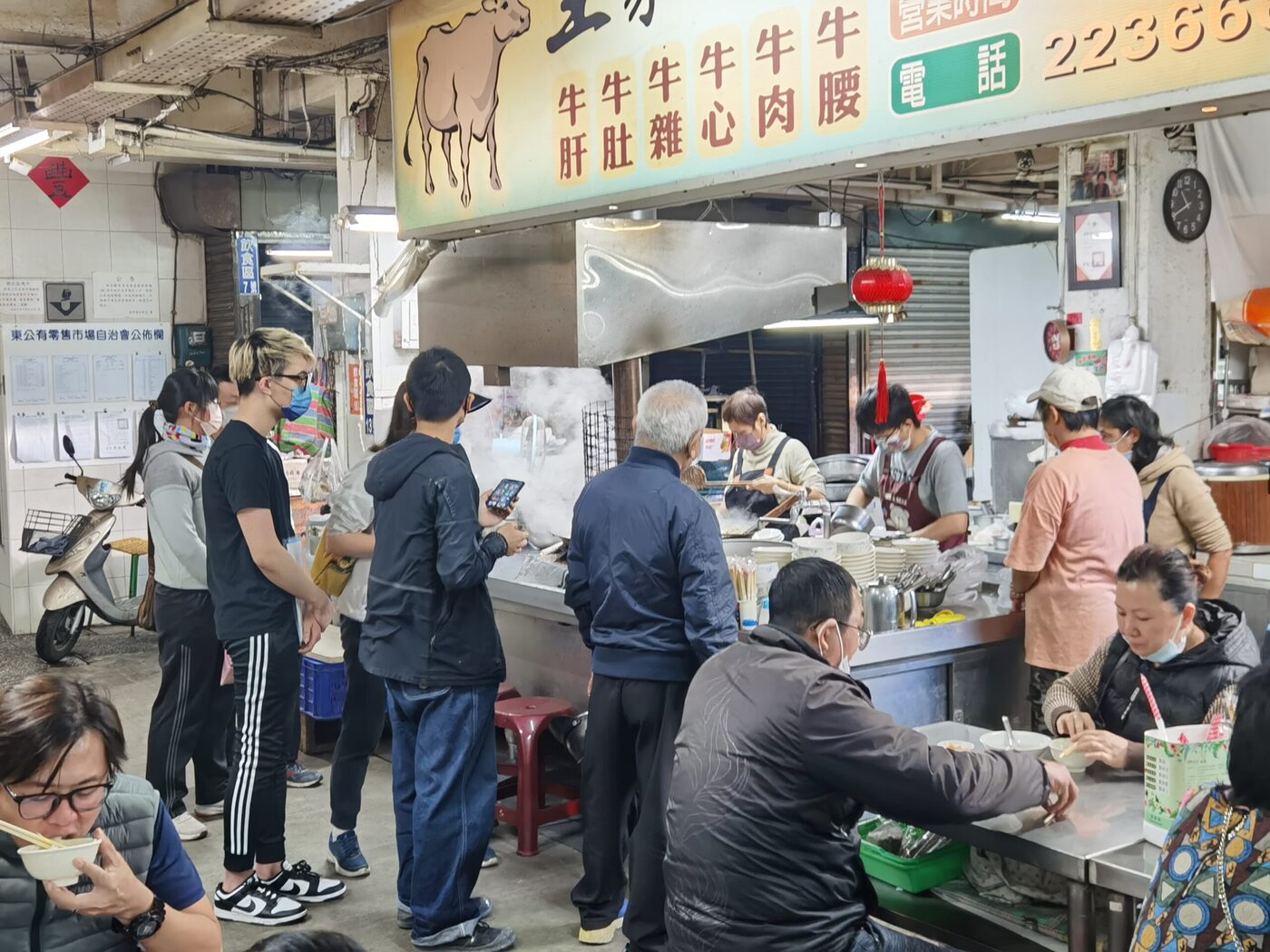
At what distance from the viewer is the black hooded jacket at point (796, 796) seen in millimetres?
2693

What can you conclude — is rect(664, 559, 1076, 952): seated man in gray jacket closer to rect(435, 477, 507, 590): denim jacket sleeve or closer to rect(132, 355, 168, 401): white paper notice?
rect(435, 477, 507, 590): denim jacket sleeve

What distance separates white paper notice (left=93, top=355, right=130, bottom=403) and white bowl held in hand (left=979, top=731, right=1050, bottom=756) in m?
8.88

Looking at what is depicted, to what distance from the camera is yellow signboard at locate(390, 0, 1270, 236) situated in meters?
2.86

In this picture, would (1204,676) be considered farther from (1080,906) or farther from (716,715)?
(716,715)

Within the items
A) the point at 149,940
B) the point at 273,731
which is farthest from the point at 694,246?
the point at 149,940

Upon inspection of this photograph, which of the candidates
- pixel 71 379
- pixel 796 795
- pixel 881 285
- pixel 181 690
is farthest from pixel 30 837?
pixel 71 379

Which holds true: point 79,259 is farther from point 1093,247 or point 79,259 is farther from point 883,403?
point 1093,247

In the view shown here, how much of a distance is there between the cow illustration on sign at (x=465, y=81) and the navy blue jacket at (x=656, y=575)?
1.45 metres

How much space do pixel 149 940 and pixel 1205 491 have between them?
416 centimetres

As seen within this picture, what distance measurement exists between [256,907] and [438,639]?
128 centimetres

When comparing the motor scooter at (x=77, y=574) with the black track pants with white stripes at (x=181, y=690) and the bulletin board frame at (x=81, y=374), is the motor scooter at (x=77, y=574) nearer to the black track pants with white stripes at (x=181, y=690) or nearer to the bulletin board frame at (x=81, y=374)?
the bulletin board frame at (x=81, y=374)

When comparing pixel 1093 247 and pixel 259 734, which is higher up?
pixel 1093 247

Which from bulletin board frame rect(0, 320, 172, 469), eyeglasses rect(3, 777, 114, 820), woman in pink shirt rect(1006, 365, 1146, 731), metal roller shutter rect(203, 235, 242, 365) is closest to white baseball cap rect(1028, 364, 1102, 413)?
woman in pink shirt rect(1006, 365, 1146, 731)

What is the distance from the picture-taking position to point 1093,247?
6961 millimetres
